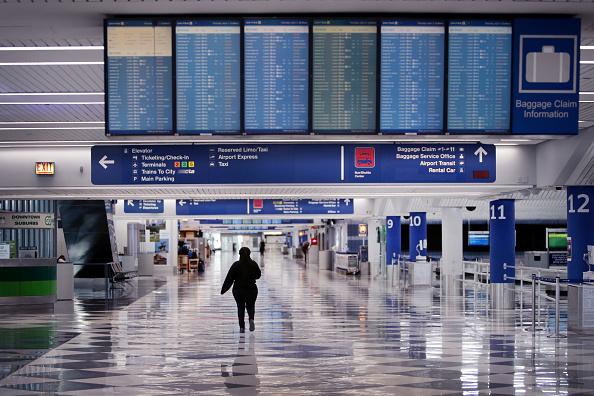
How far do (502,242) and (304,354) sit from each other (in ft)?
33.9

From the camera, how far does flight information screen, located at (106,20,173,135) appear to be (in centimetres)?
769

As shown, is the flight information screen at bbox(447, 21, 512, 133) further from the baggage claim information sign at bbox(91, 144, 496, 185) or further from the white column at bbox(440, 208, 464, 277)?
the white column at bbox(440, 208, 464, 277)

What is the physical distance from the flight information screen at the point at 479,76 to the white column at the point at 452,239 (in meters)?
25.7

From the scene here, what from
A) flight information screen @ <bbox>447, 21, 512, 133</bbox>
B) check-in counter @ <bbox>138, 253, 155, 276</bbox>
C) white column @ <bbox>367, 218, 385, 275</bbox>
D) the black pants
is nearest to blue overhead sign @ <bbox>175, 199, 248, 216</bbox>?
check-in counter @ <bbox>138, 253, 155, 276</bbox>

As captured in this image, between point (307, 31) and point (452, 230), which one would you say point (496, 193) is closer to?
point (452, 230)

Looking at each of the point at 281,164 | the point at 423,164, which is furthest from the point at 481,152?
the point at 281,164

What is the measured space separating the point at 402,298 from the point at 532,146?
9.04 metres

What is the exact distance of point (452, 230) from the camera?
110 feet

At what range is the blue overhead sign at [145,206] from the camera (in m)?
34.0

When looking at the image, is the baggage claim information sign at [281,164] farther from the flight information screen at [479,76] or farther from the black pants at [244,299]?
the flight information screen at [479,76]

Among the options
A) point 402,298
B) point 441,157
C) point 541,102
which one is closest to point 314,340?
point 441,157

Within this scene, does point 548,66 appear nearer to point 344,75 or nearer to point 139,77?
point 344,75

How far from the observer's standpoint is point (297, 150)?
50.9 ft

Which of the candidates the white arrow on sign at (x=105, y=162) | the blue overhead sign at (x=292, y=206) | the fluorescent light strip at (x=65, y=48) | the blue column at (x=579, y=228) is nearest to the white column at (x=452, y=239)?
the blue overhead sign at (x=292, y=206)
